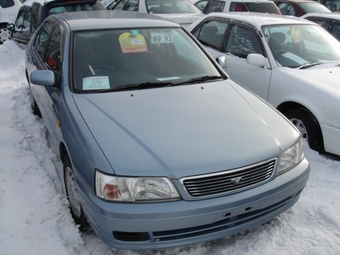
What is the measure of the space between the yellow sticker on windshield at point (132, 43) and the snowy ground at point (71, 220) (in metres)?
1.42

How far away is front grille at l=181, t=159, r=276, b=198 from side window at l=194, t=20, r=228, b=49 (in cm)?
336

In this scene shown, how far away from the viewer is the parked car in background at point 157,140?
2297mm

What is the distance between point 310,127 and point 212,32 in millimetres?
2449

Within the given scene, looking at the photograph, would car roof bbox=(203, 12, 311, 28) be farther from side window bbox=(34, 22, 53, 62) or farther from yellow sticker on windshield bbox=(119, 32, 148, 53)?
side window bbox=(34, 22, 53, 62)

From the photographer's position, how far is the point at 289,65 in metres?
4.61

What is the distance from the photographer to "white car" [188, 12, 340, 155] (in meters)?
3.99

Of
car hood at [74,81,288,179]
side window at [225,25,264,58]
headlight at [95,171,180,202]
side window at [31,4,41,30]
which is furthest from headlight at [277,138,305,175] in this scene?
side window at [31,4,41,30]

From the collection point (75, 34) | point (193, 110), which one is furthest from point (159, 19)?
point (193, 110)

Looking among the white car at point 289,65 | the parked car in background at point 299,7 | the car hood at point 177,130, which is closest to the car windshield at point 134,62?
the car hood at point 177,130

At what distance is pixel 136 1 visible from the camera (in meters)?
9.71

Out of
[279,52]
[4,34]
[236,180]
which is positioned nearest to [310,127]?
[279,52]

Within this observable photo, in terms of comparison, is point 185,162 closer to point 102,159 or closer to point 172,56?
point 102,159

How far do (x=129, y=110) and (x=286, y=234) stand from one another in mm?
Answer: 1575

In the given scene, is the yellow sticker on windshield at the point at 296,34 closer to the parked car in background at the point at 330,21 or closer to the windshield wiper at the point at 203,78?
the windshield wiper at the point at 203,78
